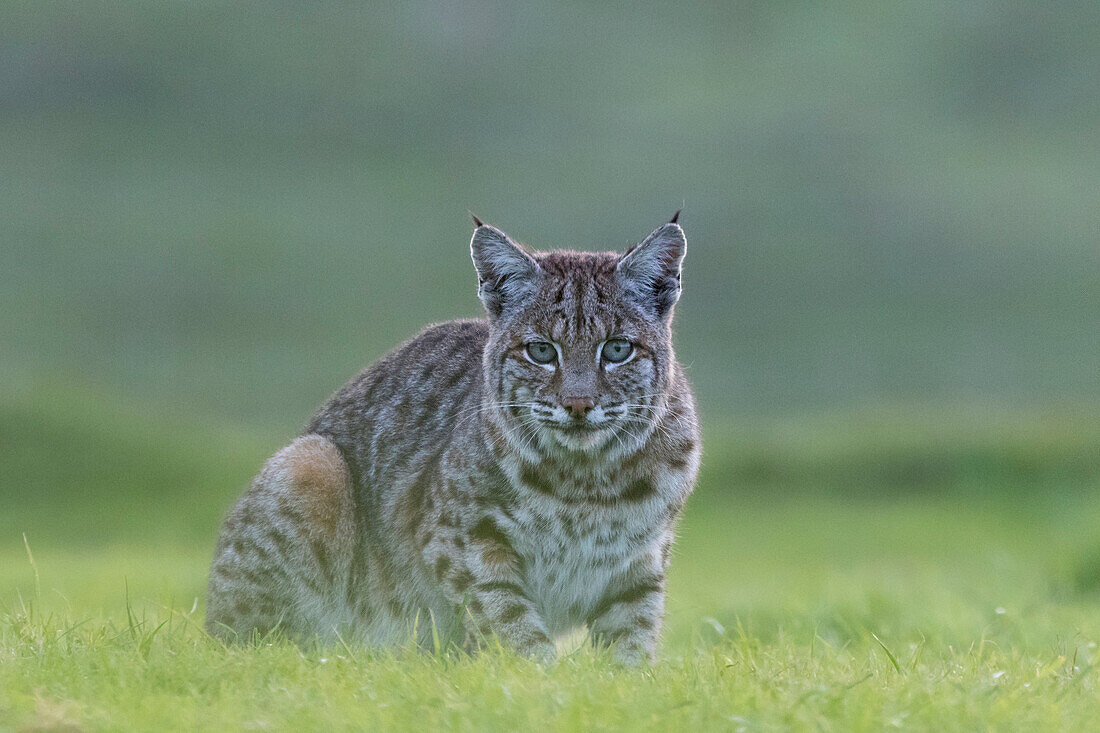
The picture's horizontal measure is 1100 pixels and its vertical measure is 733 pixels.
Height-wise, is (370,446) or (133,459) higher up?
(370,446)

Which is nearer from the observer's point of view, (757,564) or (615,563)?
(615,563)

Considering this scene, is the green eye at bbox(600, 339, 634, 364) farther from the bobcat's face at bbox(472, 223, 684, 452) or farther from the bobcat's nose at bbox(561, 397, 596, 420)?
the bobcat's nose at bbox(561, 397, 596, 420)

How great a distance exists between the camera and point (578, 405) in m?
5.60

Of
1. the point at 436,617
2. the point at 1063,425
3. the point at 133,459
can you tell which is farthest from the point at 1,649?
the point at 1063,425

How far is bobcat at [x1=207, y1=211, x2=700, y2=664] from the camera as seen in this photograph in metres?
5.82

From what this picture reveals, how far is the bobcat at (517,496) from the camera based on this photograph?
19.1ft

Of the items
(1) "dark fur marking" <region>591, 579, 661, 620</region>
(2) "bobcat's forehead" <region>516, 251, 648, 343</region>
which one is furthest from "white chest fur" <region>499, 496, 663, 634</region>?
(2) "bobcat's forehead" <region>516, 251, 648, 343</region>

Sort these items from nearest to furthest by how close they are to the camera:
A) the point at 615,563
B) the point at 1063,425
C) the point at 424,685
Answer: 1. the point at 424,685
2. the point at 615,563
3. the point at 1063,425

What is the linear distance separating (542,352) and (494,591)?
51.2 inches

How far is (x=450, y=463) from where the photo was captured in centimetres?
627

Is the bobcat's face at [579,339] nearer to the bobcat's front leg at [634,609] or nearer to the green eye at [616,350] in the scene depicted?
the green eye at [616,350]

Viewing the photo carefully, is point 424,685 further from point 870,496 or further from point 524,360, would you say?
point 870,496

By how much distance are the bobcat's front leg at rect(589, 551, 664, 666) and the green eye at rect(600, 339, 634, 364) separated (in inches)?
43.8

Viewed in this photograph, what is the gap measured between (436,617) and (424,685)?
177cm
